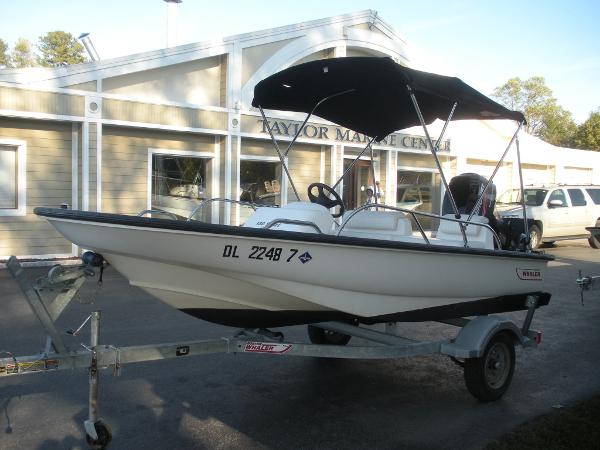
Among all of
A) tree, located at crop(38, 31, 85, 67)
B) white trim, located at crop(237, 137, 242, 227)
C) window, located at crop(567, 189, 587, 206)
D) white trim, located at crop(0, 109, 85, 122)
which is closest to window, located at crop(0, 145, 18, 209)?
white trim, located at crop(0, 109, 85, 122)

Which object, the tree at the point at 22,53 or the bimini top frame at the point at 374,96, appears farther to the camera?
the tree at the point at 22,53

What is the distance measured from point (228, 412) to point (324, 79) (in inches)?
126

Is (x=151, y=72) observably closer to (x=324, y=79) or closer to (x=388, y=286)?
(x=324, y=79)

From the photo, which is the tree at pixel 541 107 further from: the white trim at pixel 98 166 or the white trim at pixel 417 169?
the white trim at pixel 98 166

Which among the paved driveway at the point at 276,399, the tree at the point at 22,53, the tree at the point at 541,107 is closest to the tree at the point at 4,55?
the tree at the point at 22,53

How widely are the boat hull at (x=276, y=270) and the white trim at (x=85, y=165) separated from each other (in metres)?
9.09

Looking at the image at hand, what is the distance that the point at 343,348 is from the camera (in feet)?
15.0

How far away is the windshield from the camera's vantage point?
1728 centimetres

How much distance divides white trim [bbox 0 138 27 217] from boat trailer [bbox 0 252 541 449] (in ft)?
28.7

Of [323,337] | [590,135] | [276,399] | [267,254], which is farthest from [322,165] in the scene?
[590,135]

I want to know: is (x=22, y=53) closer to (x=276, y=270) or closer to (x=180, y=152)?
(x=180, y=152)

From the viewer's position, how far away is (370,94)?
611cm

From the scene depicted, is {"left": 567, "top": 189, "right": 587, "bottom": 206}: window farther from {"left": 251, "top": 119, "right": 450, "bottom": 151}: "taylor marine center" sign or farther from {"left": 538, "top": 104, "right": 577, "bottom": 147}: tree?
{"left": 538, "top": 104, "right": 577, "bottom": 147}: tree

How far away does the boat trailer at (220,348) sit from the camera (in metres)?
3.69
